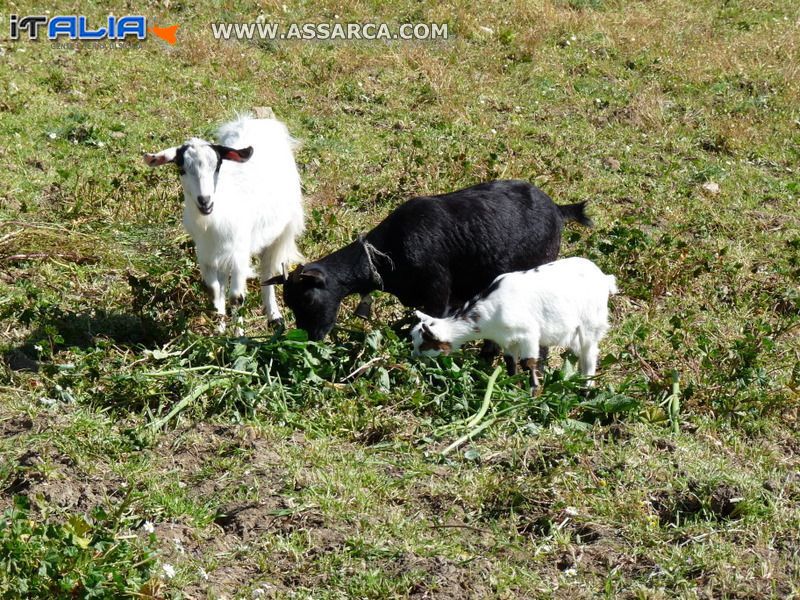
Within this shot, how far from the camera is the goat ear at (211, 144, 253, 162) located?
7.04m

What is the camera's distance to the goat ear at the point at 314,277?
22.4 ft

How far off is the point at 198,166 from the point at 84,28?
24.9 feet

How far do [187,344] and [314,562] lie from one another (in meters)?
2.31

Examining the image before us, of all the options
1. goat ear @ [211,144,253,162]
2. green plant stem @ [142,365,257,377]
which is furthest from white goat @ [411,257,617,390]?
goat ear @ [211,144,253,162]

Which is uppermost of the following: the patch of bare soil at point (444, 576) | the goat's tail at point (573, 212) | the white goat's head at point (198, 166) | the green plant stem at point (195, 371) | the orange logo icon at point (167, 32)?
the orange logo icon at point (167, 32)

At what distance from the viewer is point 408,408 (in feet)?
20.4

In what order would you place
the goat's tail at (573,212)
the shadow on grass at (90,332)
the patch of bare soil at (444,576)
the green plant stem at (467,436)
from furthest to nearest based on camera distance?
the goat's tail at (573,212) → the shadow on grass at (90,332) → the green plant stem at (467,436) → the patch of bare soil at (444,576)

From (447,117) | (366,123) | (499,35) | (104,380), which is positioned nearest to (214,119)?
(366,123)

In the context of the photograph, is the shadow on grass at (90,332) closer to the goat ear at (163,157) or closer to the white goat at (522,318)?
the goat ear at (163,157)

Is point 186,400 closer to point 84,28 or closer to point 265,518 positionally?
point 265,518

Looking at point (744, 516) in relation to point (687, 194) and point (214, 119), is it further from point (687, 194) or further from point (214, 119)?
point (214, 119)

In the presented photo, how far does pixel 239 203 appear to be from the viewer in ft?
23.9

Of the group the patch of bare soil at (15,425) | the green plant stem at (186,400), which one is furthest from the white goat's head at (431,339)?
the patch of bare soil at (15,425)

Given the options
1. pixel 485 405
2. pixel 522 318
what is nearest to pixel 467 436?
pixel 485 405
